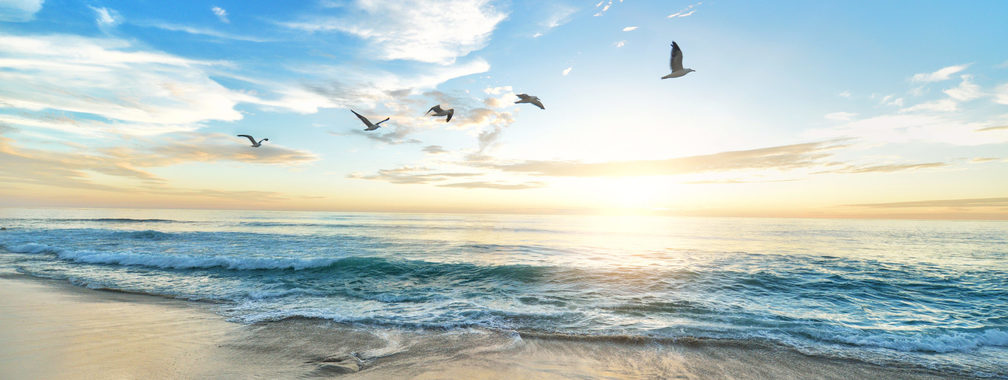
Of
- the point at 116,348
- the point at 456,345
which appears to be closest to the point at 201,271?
the point at 116,348

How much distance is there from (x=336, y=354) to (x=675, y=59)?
9.68m

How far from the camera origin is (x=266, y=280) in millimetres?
14125

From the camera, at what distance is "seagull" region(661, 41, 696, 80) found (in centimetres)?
983

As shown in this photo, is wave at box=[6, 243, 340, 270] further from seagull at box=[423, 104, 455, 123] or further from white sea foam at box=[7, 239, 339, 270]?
seagull at box=[423, 104, 455, 123]

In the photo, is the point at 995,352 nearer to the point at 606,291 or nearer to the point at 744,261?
the point at 606,291

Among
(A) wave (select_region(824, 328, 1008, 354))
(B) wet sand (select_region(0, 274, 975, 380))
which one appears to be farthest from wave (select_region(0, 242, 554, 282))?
(A) wave (select_region(824, 328, 1008, 354))

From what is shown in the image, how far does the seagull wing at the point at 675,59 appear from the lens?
32.2ft

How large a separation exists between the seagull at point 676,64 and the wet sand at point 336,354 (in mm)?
6342

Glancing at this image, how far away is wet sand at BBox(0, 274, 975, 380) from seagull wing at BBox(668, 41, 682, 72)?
651 centimetres

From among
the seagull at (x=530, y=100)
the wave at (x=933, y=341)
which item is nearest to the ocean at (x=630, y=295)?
the wave at (x=933, y=341)

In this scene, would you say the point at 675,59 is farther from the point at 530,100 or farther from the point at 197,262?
the point at 197,262

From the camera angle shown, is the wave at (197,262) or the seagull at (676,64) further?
the wave at (197,262)

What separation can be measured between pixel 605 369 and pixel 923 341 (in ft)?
22.0

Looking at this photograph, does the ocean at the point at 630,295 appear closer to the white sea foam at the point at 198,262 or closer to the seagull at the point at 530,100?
the white sea foam at the point at 198,262
